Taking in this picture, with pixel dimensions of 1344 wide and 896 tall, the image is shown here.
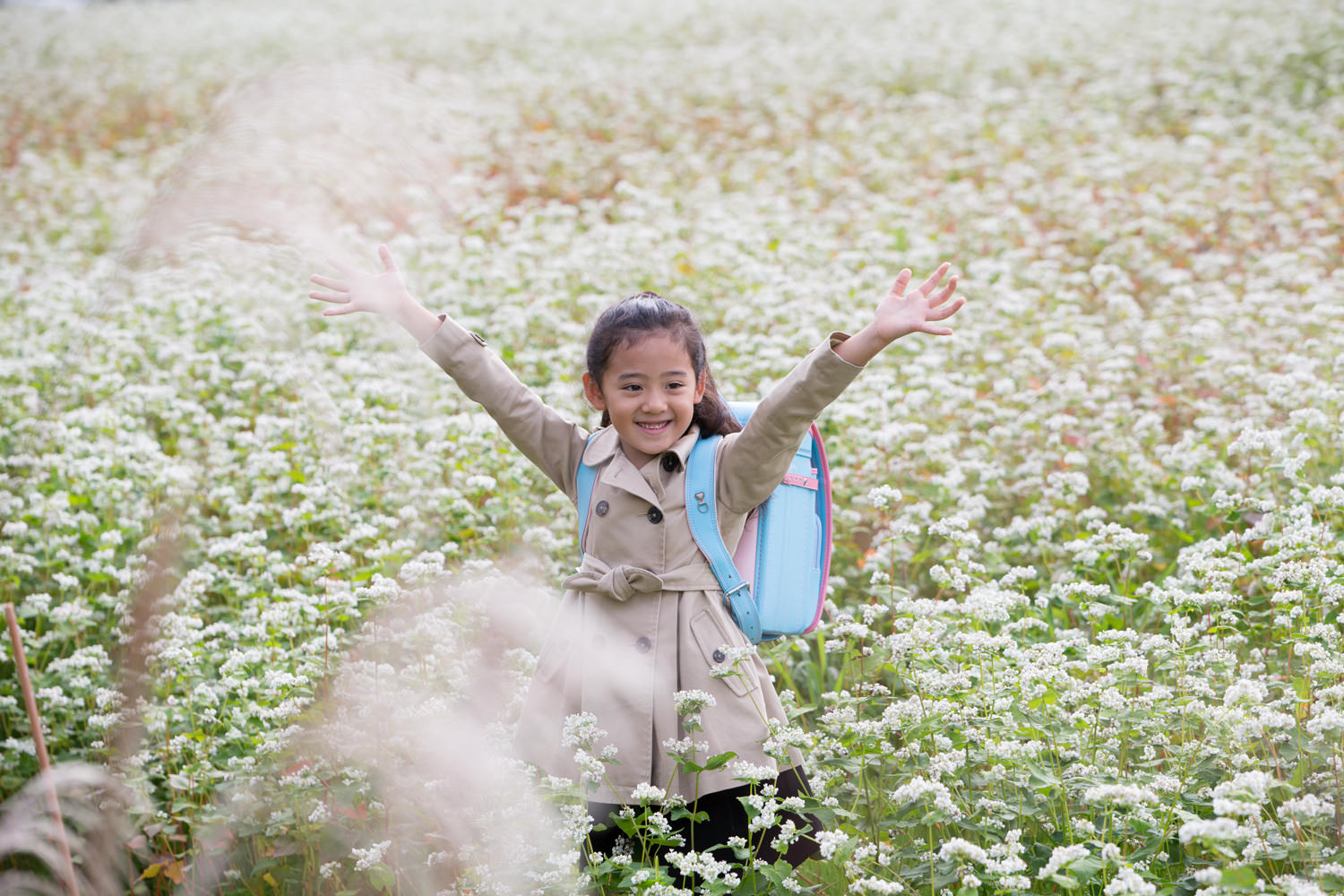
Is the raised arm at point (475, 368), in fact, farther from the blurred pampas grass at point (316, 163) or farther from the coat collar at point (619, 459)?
the blurred pampas grass at point (316, 163)

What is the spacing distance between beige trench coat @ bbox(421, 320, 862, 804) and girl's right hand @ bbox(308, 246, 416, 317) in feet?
0.51

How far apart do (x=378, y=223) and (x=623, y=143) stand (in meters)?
Answer: 3.97

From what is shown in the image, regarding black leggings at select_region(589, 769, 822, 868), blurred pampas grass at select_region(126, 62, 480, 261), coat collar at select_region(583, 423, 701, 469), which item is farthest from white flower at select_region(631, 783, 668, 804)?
blurred pampas grass at select_region(126, 62, 480, 261)

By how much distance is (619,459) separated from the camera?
10.1 ft

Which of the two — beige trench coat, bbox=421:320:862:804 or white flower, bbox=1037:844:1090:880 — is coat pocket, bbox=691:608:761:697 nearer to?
beige trench coat, bbox=421:320:862:804

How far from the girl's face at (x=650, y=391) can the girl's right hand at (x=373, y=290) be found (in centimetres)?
64

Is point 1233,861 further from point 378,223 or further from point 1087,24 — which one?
point 1087,24

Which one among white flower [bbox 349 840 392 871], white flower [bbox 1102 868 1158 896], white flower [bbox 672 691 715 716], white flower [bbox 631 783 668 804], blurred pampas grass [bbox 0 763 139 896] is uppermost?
white flower [bbox 672 691 715 716]

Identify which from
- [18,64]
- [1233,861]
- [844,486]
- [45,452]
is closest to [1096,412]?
[844,486]

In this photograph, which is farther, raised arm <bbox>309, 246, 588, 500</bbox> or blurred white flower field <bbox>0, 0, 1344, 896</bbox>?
raised arm <bbox>309, 246, 588, 500</bbox>

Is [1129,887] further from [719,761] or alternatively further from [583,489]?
[583,489]

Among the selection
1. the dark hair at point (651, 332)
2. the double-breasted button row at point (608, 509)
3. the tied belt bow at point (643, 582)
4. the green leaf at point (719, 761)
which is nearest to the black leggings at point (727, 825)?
the green leaf at point (719, 761)

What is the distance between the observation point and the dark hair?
9.73 ft

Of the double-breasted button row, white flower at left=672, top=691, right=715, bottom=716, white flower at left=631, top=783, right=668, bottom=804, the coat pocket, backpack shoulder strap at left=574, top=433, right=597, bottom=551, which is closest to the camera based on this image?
white flower at left=631, top=783, right=668, bottom=804
